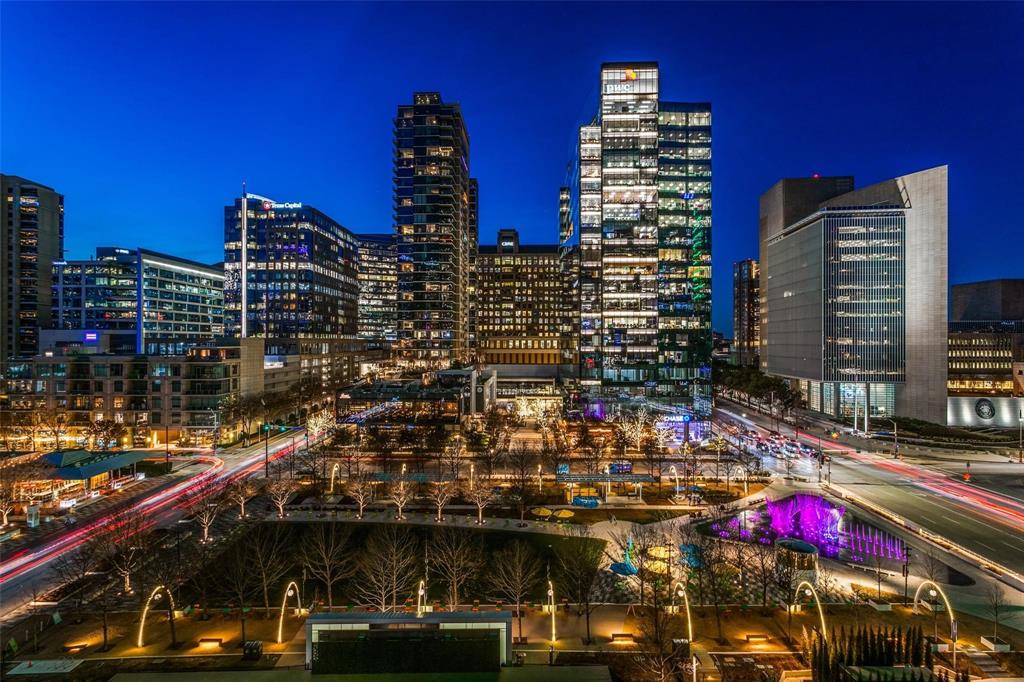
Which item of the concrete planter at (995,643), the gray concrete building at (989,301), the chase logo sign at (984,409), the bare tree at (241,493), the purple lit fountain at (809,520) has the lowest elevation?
the purple lit fountain at (809,520)

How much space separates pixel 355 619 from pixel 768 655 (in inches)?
665

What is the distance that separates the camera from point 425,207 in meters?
113

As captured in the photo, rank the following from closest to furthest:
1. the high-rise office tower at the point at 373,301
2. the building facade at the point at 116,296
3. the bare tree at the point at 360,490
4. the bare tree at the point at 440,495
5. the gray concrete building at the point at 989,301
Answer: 1. the bare tree at the point at 440,495
2. the bare tree at the point at 360,490
3. the gray concrete building at the point at 989,301
4. the building facade at the point at 116,296
5. the high-rise office tower at the point at 373,301

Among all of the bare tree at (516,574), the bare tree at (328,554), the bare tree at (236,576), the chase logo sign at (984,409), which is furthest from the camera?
the chase logo sign at (984,409)

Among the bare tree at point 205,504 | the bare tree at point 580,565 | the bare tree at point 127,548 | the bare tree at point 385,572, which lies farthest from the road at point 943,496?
the bare tree at point 205,504

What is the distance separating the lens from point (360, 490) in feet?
122

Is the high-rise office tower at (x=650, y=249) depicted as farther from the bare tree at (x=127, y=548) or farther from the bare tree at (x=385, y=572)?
the bare tree at (x=127, y=548)

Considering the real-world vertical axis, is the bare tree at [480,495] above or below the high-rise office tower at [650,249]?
below

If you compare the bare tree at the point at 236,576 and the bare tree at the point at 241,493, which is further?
the bare tree at the point at 241,493

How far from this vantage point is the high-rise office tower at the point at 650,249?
94.2m

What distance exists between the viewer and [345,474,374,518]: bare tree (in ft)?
121

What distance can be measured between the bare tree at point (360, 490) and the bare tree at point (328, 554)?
2.28m

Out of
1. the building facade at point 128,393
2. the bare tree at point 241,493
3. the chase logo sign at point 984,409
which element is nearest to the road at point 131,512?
the bare tree at point 241,493

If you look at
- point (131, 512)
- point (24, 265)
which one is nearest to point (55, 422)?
point (131, 512)
